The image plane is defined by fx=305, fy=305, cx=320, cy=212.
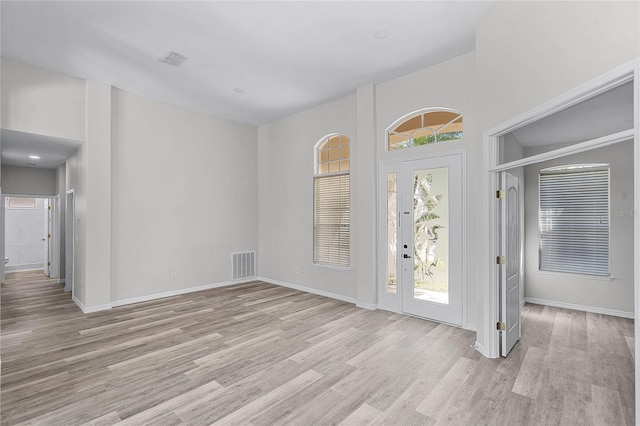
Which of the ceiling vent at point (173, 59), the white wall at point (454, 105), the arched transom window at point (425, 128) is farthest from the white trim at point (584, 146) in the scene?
the ceiling vent at point (173, 59)

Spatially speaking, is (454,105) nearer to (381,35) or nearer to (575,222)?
(381,35)

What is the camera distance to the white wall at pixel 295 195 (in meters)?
5.54

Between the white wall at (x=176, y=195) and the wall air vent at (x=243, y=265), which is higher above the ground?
the white wall at (x=176, y=195)

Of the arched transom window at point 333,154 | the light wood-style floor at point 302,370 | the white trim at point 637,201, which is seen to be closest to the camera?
the white trim at point 637,201

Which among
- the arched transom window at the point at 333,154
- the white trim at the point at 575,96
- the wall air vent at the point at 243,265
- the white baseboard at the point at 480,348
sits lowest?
the white baseboard at the point at 480,348

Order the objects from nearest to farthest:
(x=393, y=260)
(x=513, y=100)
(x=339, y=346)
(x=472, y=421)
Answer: (x=472, y=421) → (x=513, y=100) → (x=339, y=346) → (x=393, y=260)

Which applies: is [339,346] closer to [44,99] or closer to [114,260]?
[114,260]

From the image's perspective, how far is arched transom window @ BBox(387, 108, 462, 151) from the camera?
4.21 m

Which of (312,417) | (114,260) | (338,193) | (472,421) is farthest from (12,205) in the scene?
(472,421)

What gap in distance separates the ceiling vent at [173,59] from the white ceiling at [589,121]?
4.13 metres

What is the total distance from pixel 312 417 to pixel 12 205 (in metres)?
11.5

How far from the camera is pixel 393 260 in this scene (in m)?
4.77

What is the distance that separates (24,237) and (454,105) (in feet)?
39.3

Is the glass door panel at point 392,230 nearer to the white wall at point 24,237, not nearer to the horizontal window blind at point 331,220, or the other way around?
the horizontal window blind at point 331,220
